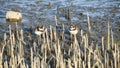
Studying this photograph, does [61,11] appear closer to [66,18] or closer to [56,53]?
[66,18]

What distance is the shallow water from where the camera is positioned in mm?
20203

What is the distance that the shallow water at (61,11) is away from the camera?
20203mm

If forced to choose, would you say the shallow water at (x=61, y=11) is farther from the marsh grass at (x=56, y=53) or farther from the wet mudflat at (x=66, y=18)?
the marsh grass at (x=56, y=53)

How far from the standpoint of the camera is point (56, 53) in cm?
1384

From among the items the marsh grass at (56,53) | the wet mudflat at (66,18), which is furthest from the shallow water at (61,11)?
the marsh grass at (56,53)

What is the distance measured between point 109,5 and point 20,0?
5358 mm

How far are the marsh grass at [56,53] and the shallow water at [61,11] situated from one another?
6.68ft

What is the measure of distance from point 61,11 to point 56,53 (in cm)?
871

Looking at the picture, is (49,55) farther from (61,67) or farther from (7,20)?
(7,20)

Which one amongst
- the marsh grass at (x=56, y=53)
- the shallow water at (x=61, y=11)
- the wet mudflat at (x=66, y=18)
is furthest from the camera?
the shallow water at (x=61, y=11)

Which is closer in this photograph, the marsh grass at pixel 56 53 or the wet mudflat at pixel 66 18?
the marsh grass at pixel 56 53

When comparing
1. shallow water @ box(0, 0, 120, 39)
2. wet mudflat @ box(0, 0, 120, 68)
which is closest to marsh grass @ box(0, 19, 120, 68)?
wet mudflat @ box(0, 0, 120, 68)

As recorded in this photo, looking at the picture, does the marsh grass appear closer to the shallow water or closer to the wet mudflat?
the wet mudflat

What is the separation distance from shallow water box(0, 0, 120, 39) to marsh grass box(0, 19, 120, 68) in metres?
2.04
